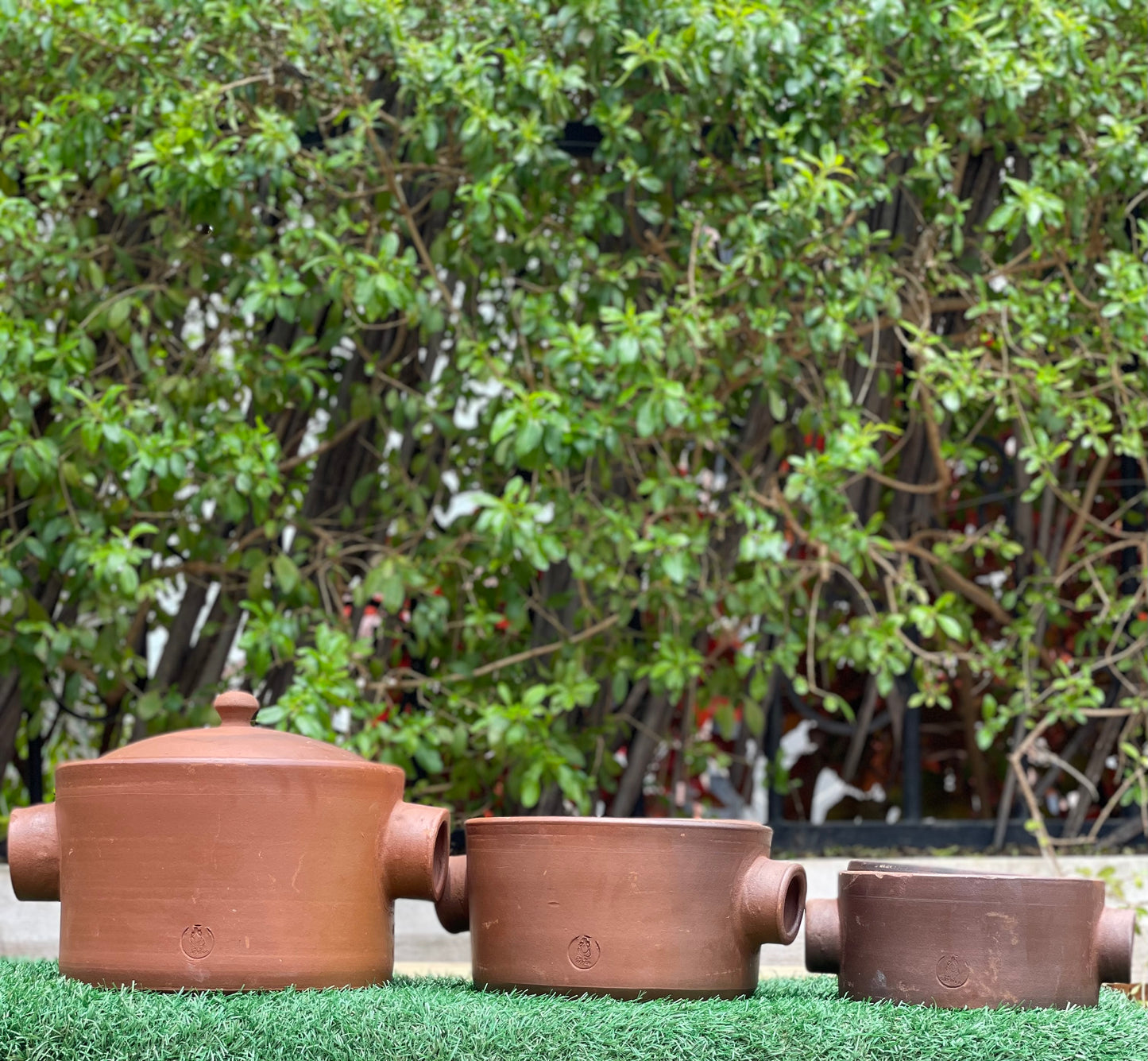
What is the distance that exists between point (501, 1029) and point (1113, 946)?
0.44m

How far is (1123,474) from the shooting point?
2139 millimetres

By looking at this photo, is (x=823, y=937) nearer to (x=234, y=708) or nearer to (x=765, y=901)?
(x=765, y=901)

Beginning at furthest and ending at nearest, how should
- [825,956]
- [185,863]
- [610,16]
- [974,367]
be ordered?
[974,367]
[610,16]
[825,956]
[185,863]

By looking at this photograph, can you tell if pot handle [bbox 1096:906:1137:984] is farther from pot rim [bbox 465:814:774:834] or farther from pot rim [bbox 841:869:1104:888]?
pot rim [bbox 465:814:774:834]

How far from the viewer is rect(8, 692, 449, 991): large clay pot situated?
0.78 metres

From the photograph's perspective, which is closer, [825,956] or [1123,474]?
[825,956]

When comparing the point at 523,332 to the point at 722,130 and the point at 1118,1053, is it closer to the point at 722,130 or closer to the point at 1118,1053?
the point at 722,130

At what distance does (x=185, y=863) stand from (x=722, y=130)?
1.48 metres

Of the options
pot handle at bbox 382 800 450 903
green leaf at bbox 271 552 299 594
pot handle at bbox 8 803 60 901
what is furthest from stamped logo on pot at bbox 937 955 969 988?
green leaf at bbox 271 552 299 594

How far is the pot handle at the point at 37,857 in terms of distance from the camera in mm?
861

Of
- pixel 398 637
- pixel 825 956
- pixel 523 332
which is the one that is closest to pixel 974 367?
pixel 523 332

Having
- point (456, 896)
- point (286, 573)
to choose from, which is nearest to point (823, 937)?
point (456, 896)

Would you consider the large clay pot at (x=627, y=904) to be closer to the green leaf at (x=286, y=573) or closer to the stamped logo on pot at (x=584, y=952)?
the stamped logo on pot at (x=584, y=952)

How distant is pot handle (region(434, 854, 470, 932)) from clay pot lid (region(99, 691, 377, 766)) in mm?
121
